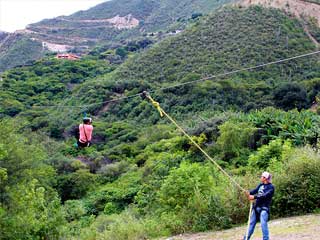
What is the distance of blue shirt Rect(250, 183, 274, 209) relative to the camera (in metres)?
9.18

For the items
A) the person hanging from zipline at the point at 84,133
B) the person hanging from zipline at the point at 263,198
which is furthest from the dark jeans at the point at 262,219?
the person hanging from zipline at the point at 84,133

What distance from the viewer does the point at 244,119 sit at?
1319 inches

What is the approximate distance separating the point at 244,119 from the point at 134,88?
25538 millimetres

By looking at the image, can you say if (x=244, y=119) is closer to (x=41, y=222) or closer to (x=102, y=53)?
(x=41, y=222)

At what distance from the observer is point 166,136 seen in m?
46.6

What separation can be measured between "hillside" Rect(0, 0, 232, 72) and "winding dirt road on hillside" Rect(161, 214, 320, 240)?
286ft

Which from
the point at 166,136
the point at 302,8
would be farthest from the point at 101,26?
the point at 166,136

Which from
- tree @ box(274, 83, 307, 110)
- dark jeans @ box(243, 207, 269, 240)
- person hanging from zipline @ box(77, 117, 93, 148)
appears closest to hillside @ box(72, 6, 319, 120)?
tree @ box(274, 83, 307, 110)

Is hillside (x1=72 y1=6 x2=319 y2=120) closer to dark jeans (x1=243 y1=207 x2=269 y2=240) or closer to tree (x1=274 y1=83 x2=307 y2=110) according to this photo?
tree (x1=274 y1=83 x2=307 y2=110)

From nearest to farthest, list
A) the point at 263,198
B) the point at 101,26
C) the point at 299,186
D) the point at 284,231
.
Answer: the point at 263,198, the point at 284,231, the point at 299,186, the point at 101,26

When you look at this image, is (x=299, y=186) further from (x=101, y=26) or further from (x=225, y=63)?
(x=101, y=26)

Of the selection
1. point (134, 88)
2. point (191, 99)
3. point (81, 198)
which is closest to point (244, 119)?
point (81, 198)

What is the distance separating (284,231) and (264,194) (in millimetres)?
3532

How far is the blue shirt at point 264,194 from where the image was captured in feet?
30.1
